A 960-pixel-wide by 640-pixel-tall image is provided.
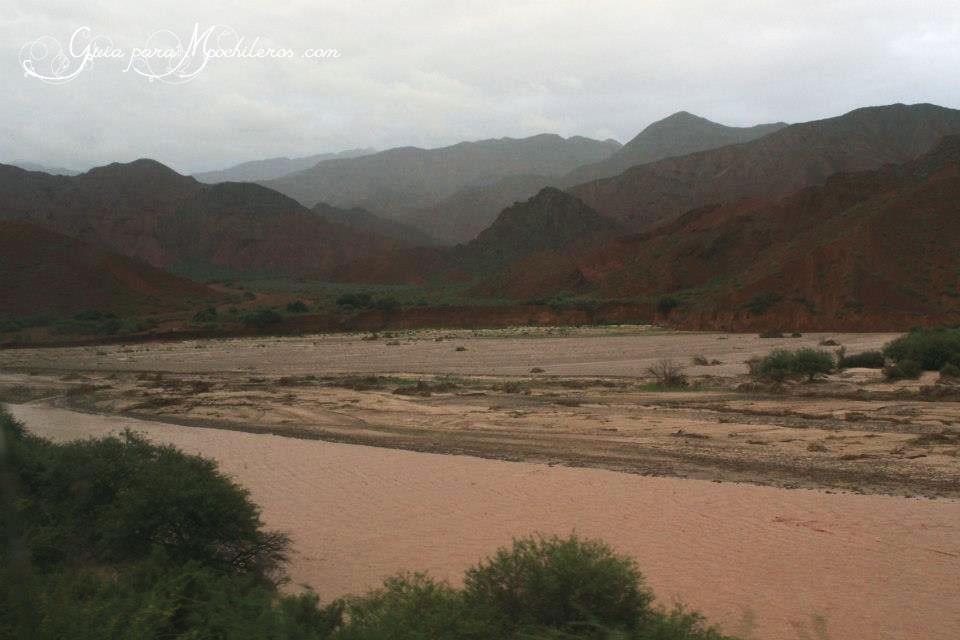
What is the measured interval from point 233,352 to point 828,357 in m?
30.2

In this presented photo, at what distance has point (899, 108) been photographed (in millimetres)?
136375

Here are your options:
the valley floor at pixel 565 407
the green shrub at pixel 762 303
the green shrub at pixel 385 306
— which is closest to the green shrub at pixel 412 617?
the valley floor at pixel 565 407

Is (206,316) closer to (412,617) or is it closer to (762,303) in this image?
(762,303)

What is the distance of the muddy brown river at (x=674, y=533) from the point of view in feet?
24.3

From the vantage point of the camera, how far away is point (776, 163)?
Result: 127 meters

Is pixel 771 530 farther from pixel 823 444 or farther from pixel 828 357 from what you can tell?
pixel 828 357

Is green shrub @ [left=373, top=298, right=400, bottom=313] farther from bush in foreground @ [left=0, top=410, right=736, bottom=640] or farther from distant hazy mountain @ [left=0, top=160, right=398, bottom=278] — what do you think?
distant hazy mountain @ [left=0, top=160, right=398, bottom=278]

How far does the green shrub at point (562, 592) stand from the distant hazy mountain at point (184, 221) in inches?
4817

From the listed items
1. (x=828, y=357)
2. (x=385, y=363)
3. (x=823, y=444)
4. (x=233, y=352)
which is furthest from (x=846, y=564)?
(x=233, y=352)

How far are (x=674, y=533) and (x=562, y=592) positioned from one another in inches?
152

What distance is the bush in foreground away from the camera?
214 inches

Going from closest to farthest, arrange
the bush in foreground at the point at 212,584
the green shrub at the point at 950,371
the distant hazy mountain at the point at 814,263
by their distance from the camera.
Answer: the bush in foreground at the point at 212,584 → the green shrub at the point at 950,371 → the distant hazy mountain at the point at 814,263

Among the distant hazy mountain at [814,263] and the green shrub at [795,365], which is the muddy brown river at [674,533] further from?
the distant hazy mountain at [814,263]

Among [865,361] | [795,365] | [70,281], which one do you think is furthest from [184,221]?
[795,365]
